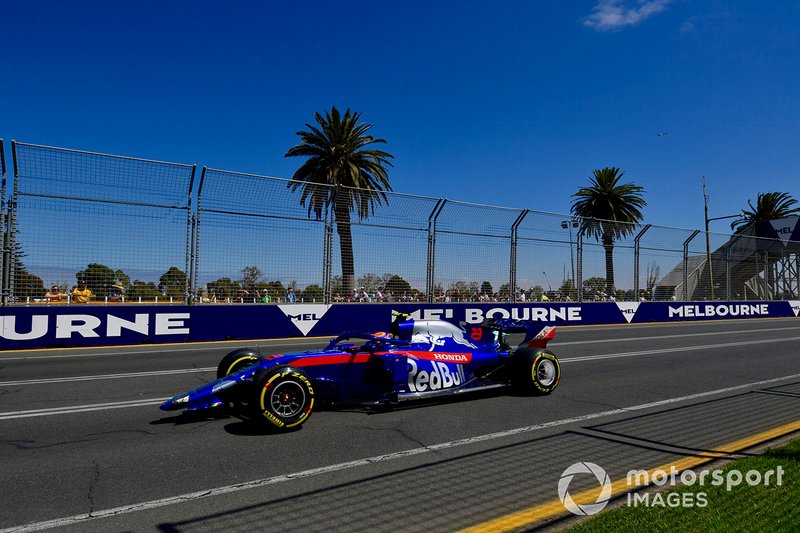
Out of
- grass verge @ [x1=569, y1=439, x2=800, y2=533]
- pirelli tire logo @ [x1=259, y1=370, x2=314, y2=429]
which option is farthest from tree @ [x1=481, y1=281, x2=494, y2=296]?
grass verge @ [x1=569, y1=439, x2=800, y2=533]

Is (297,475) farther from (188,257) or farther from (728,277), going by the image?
(728,277)

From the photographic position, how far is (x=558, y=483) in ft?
13.9

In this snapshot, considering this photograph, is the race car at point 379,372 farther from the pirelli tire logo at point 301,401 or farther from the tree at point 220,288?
the tree at point 220,288

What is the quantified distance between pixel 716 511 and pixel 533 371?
3.84 metres

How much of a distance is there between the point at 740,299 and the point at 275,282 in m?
26.7

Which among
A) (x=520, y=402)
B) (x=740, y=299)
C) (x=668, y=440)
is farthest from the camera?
(x=740, y=299)

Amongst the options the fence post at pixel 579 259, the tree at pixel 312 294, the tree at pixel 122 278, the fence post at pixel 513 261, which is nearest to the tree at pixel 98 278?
the tree at pixel 122 278

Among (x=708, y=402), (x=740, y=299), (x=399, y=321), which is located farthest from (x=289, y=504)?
(x=740, y=299)

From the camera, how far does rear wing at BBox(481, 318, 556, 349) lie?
7.89 meters

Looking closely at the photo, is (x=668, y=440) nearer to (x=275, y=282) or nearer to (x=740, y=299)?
(x=275, y=282)

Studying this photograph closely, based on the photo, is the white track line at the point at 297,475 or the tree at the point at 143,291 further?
the tree at the point at 143,291
